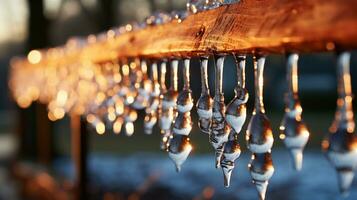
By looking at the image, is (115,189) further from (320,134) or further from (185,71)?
(320,134)

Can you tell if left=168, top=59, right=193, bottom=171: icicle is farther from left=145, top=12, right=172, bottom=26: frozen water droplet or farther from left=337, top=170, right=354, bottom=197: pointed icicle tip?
left=337, top=170, right=354, bottom=197: pointed icicle tip

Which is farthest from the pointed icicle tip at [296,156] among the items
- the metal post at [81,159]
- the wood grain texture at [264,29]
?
the metal post at [81,159]

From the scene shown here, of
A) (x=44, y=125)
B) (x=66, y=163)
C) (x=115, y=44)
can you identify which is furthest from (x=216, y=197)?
(x=66, y=163)

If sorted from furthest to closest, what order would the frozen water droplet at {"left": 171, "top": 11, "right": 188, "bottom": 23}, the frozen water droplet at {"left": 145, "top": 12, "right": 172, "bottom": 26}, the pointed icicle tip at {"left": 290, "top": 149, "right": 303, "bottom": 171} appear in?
the frozen water droplet at {"left": 145, "top": 12, "right": 172, "bottom": 26}, the frozen water droplet at {"left": 171, "top": 11, "right": 188, "bottom": 23}, the pointed icicle tip at {"left": 290, "top": 149, "right": 303, "bottom": 171}

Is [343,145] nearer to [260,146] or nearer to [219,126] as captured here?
[260,146]

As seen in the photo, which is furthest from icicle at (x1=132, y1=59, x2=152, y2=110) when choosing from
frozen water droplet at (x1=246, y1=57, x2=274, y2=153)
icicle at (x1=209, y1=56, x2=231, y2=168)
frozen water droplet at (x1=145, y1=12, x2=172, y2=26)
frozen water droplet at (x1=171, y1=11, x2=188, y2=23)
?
frozen water droplet at (x1=246, y1=57, x2=274, y2=153)

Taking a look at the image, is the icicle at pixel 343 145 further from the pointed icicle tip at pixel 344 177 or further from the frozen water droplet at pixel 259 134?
the frozen water droplet at pixel 259 134
